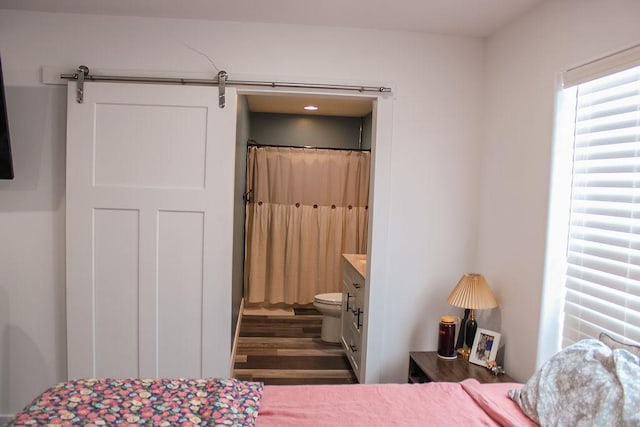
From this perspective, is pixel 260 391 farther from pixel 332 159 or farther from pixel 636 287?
pixel 332 159

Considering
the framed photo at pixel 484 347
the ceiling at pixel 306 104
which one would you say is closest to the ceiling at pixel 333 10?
the framed photo at pixel 484 347

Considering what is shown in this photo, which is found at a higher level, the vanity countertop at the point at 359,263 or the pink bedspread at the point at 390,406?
the vanity countertop at the point at 359,263

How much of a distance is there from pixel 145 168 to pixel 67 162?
0.40 meters

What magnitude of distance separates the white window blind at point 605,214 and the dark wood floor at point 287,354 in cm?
193

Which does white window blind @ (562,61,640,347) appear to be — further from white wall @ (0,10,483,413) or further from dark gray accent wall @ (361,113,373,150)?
dark gray accent wall @ (361,113,373,150)

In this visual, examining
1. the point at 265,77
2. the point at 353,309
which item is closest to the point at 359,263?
the point at 353,309

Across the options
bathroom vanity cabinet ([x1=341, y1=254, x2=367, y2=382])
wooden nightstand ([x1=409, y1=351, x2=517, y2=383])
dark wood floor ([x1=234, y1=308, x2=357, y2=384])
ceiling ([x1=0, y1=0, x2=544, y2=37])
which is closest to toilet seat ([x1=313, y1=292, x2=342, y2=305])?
bathroom vanity cabinet ([x1=341, y1=254, x2=367, y2=382])

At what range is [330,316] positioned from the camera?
4328mm

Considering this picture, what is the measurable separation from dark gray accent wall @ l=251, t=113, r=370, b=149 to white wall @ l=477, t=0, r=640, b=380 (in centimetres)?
298

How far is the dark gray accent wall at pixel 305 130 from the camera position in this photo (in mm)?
5594

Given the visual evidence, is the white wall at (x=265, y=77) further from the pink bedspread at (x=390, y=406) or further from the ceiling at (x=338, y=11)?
the pink bedspread at (x=390, y=406)

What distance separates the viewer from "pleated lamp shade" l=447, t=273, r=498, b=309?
2516mm

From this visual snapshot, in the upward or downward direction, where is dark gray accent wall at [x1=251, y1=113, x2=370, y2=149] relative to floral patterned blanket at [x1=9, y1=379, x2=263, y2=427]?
upward

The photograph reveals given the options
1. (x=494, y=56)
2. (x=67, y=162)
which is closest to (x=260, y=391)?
(x=67, y=162)
